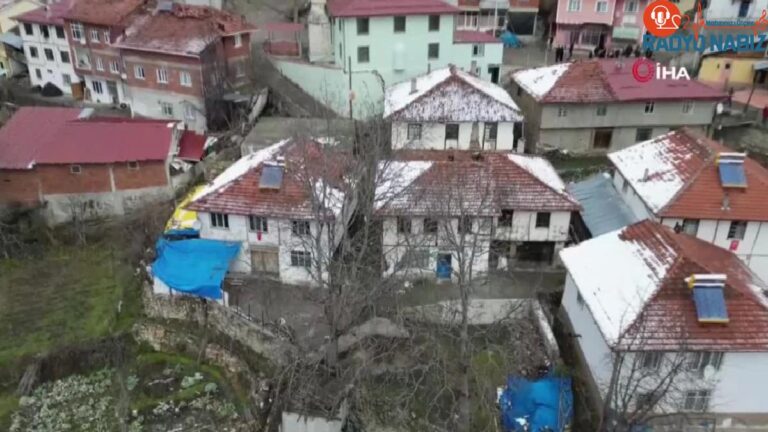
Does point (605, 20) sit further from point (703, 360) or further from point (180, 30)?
point (703, 360)

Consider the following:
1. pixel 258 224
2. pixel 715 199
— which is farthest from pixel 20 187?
pixel 715 199

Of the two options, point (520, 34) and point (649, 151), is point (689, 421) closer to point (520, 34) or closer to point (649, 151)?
point (649, 151)

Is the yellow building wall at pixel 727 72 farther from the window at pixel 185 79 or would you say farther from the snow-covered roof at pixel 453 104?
the window at pixel 185 79

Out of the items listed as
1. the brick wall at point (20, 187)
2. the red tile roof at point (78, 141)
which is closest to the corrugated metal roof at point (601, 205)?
the red tile roof at point (78, 141)

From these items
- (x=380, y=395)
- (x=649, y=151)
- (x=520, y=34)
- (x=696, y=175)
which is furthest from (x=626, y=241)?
(x=520, y=34)

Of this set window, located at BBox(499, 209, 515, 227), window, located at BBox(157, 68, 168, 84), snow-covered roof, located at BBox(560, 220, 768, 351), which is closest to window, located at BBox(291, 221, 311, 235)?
window, located at BBox(499, 209, 515, 227)

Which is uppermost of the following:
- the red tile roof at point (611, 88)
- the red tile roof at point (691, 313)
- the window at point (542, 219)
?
the red tile roof at point (611, 88)
